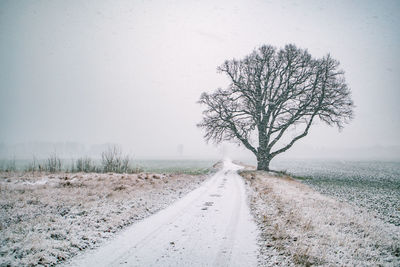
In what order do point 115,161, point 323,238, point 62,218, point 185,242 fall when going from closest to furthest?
point 323,238, point 185,242, point 62,218, point 115,161

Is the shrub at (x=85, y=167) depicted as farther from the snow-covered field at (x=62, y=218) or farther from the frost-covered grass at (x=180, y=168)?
the snow-covered field at (x=62, y=218)

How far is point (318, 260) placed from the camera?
4391 mm

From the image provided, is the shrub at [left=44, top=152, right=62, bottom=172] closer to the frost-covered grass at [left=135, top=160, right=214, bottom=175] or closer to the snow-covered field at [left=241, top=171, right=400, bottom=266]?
the frost-covered grass at [left=135, top=160, right=214, bottom=175]

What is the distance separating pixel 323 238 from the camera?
214 inches

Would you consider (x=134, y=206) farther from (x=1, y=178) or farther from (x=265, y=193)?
(x=1, y=178)

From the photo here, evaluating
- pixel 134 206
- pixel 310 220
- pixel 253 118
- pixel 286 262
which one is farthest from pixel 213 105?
pixel 286 262

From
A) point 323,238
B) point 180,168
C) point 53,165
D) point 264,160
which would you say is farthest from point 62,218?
point 180,168

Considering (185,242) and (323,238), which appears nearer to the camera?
(323,238)

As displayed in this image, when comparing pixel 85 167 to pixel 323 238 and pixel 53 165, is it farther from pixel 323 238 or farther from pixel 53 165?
pixel 323 238

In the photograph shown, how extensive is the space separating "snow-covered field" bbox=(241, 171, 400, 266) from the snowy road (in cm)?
55

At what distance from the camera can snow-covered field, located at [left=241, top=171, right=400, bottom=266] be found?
4.54m

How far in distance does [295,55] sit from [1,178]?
3067 cm

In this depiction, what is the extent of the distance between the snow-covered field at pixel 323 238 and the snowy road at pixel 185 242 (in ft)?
1.79

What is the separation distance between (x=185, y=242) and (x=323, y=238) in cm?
358
